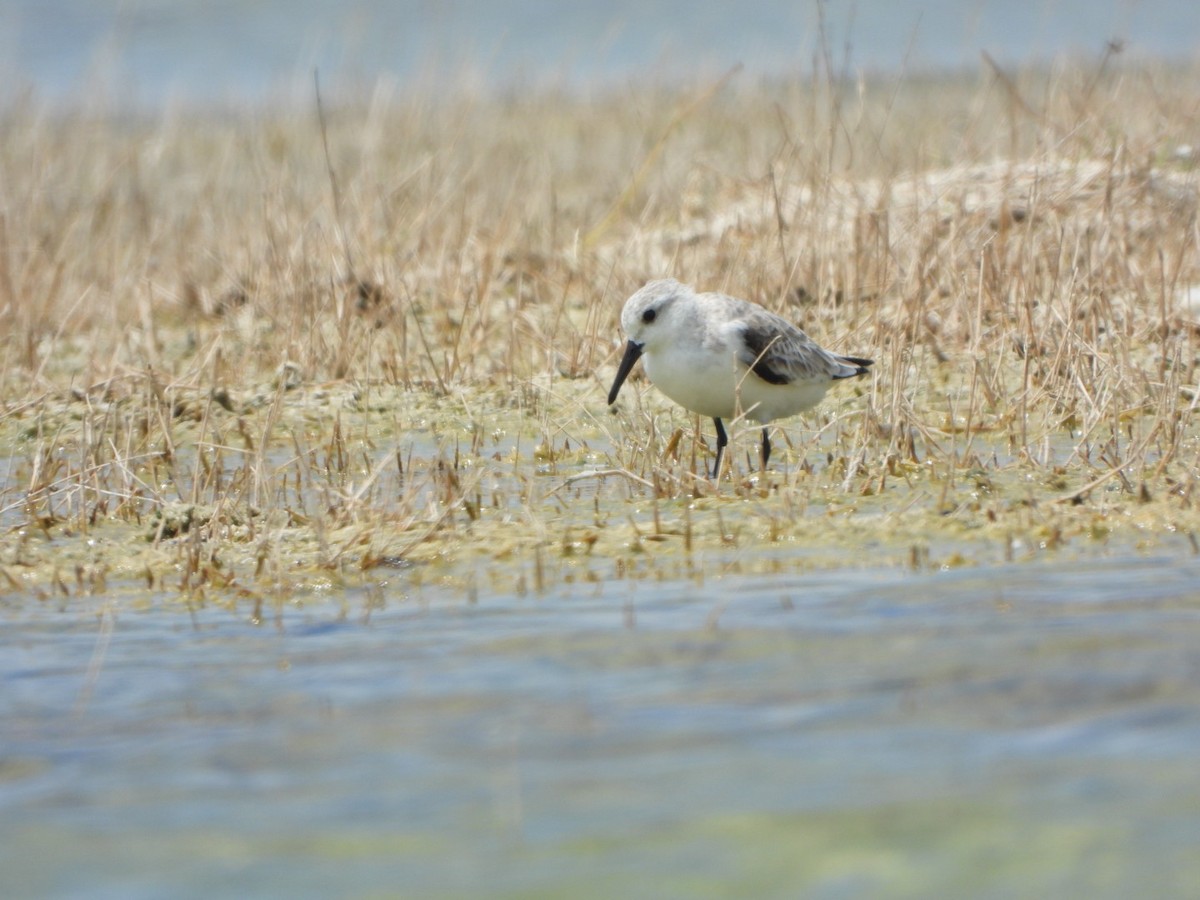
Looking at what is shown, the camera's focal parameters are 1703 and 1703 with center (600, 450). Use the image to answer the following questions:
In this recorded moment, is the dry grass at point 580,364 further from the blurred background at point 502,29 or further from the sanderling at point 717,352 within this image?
the blurred background at point 502,29

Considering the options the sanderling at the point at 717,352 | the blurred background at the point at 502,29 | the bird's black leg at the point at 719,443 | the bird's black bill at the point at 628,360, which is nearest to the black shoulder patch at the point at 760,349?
the sanderling at the point at 717,352

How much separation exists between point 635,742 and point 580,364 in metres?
5.28

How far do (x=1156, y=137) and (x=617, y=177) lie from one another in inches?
247

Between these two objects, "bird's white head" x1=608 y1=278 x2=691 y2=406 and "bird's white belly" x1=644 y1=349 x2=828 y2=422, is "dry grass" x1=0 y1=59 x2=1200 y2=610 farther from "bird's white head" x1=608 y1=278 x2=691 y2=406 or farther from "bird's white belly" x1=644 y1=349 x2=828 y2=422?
"bird's white head" x1=608 y1=278 x2=691 y2=406

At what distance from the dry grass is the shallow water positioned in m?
0.55

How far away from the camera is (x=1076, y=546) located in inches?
211

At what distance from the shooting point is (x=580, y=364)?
8922 millimetres

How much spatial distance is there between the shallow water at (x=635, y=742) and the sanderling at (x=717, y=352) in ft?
5.98

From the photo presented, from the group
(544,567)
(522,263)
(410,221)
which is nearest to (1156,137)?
(522,263)

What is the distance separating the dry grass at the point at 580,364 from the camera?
572cm

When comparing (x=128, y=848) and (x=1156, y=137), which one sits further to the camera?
(x=1156, y=137)

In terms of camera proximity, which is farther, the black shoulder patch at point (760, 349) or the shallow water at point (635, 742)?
the black shoulder patch at point (760, 349)

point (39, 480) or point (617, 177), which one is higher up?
point (617, 177)

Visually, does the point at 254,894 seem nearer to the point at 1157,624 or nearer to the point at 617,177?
the point at 1157,624
